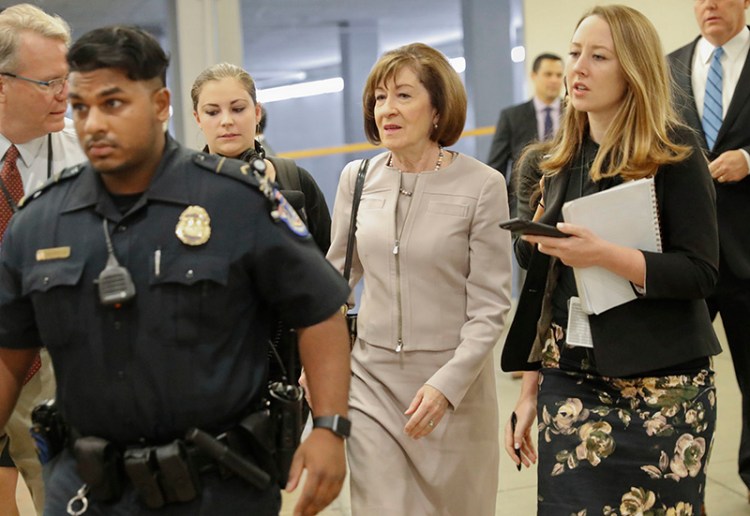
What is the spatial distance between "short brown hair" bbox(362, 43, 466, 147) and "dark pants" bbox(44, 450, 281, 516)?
4.60 feet

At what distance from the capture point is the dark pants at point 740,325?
4.01 metres

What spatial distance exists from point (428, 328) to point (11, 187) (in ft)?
4.35

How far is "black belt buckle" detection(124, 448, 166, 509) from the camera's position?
1.93 m

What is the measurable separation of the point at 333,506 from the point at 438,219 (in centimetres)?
201

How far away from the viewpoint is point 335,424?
2072 millimetres

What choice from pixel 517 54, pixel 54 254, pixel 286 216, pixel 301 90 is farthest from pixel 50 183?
pixel 517 54

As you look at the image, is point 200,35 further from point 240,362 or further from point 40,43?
point 240,362

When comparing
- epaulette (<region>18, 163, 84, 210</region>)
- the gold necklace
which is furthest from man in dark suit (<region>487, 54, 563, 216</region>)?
epaulette (<region>18, 163, 84, 210</region>)

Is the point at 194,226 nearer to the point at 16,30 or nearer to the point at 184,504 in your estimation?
the point at 184,504

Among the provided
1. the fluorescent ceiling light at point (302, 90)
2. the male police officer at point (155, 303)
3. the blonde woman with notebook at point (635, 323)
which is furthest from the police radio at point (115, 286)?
the fluorescent ceiling light at point (302, 90)

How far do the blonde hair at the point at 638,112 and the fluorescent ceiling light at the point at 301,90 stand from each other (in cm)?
571

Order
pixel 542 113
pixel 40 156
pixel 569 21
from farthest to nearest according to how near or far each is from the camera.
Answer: pixel 569 21 → pixel 542 113 → pixel 40 156

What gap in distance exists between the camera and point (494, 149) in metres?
6.78

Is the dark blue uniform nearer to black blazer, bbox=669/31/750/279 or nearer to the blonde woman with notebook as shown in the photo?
the blonde woman with notebook
